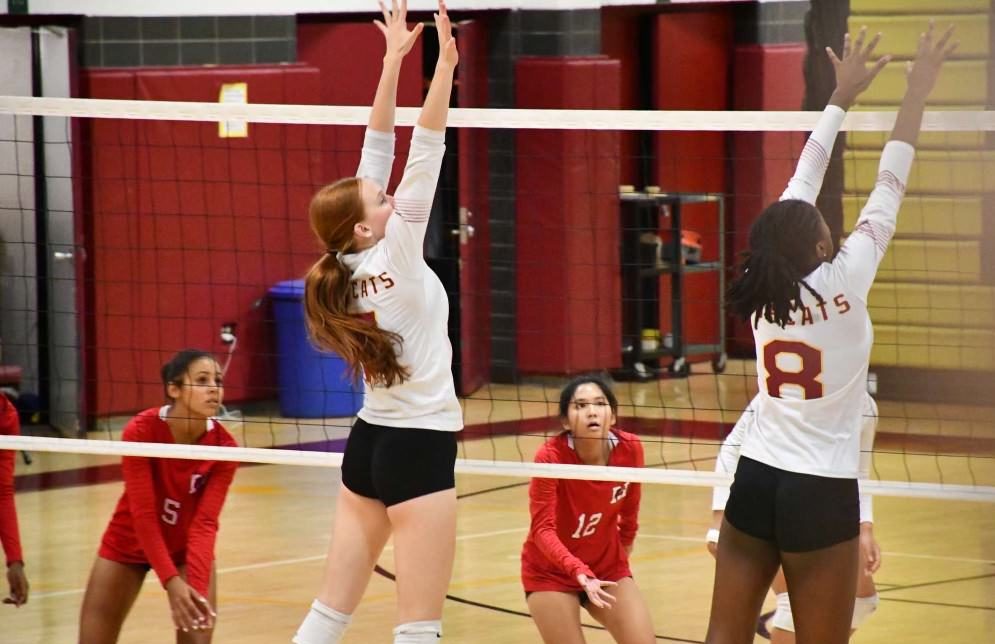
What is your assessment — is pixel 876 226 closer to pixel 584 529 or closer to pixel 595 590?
pixel 595 590

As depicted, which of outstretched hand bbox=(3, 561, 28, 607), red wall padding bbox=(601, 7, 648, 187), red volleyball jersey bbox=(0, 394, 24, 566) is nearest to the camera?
outstretched hand bbox=(3, 561, 28, 607)

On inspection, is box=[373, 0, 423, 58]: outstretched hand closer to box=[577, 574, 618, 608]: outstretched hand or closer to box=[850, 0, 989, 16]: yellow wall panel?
box=[577, 574, 618, 608]: outstretched hand

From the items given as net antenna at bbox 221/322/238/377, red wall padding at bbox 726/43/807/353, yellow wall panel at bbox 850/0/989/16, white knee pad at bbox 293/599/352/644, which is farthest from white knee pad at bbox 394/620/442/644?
red wall padding at bbox 726/43/807/353

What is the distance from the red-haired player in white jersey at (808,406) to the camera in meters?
3.90

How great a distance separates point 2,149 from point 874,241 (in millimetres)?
7507

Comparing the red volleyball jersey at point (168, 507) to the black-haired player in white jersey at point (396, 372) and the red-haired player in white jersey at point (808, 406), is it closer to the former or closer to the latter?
the black-haired player in white jersey at point (396, 372)

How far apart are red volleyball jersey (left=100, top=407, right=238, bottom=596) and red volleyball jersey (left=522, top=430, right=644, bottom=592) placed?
1033 millimetres

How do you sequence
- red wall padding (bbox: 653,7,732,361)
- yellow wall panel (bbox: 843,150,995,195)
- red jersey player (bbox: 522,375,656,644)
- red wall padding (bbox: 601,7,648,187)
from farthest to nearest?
red wall padding (bbox: 653,7,732,361), red wall padding (bbox: 601,7,648,187), yellow wall panel (bbox: 843,150,995,195), red jersey player (bbox: 522,375,656,644)

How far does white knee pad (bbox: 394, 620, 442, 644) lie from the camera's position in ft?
13.3

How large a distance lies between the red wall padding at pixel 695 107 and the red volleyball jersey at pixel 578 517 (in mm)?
8428

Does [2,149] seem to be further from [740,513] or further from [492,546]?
[740,513]

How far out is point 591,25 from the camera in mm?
12867

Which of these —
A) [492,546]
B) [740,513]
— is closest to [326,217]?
[740,513]

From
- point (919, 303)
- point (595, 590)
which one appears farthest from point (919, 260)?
point (595, 590)
